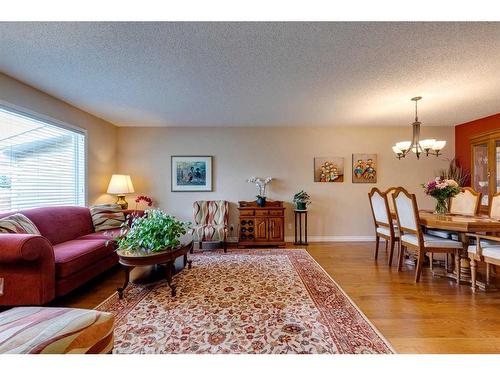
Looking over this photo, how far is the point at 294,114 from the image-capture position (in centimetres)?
369

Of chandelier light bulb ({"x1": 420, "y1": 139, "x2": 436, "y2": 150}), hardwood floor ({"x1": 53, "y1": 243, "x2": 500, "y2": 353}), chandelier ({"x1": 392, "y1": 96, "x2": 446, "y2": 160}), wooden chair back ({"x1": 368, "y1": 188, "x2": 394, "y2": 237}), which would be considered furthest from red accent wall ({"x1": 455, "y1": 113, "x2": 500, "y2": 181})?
hardwood floor ({"x1": 53, "y1": 243, "x2": 500, "y2": 353})

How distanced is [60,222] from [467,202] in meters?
5.60

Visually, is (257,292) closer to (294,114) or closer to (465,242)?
(465,242)

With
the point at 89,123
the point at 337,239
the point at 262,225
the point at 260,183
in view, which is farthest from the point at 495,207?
the point at 89,123

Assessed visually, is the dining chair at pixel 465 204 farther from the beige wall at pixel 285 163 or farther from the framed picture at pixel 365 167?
the framed picture at pixel 365 167

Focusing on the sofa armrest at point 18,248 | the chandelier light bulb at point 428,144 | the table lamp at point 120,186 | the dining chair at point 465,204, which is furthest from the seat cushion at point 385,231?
the table lamp at point 120,186

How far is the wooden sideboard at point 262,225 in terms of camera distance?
13.3 feet

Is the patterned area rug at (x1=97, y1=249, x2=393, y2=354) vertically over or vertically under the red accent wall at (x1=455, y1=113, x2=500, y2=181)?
under

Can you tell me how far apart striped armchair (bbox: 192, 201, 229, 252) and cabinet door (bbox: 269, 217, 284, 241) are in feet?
2.71

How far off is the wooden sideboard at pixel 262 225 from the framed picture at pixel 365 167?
1.82 m

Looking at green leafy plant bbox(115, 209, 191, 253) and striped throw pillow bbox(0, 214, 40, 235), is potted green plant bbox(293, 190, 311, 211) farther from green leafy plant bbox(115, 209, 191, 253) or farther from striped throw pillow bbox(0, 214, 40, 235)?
striped throw pillow bbox(0, 214, 40, 235)

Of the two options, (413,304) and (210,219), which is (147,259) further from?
(413,304)

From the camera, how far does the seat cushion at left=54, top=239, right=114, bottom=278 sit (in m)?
1.98
